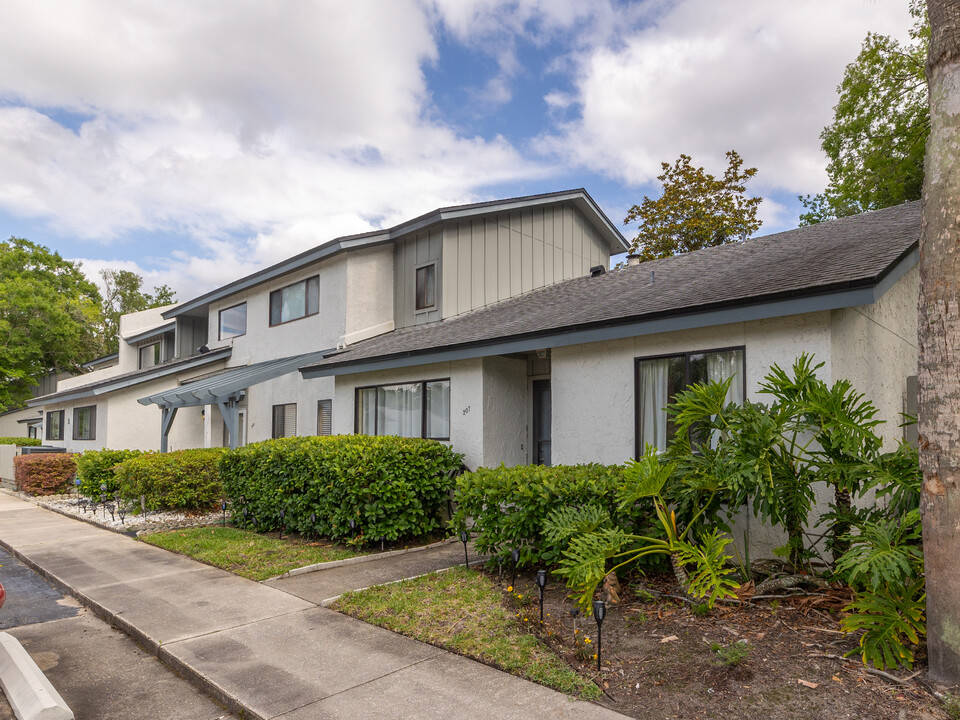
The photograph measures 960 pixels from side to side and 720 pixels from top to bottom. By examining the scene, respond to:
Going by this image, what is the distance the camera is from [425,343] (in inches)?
458

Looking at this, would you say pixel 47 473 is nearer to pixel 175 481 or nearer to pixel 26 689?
pixel 175 481

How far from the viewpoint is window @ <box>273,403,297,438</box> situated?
16.1m

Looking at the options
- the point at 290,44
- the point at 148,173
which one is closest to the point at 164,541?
the point at 290,44

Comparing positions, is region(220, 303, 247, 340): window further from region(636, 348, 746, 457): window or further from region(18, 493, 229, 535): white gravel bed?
region(636, 348, 746, 457): window

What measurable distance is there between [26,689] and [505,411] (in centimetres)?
754

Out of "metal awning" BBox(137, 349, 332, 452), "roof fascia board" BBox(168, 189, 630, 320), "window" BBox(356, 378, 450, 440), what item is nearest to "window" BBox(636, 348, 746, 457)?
"window" BBox(356, 378, 450, 440)

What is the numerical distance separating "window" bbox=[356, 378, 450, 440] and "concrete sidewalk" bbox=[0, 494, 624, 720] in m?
4.43

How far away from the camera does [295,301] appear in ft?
55.8

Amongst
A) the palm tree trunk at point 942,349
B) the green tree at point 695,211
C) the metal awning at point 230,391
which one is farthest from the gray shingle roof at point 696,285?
the green tree at point 695,211

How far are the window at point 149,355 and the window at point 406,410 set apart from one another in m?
16.1

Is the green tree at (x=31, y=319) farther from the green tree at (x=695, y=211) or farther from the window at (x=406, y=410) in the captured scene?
the green tree at (x=695, y=211)

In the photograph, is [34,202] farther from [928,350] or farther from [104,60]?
[928,350]

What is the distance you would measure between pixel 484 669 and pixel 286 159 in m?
18.6

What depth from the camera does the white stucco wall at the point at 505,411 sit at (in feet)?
34.6
